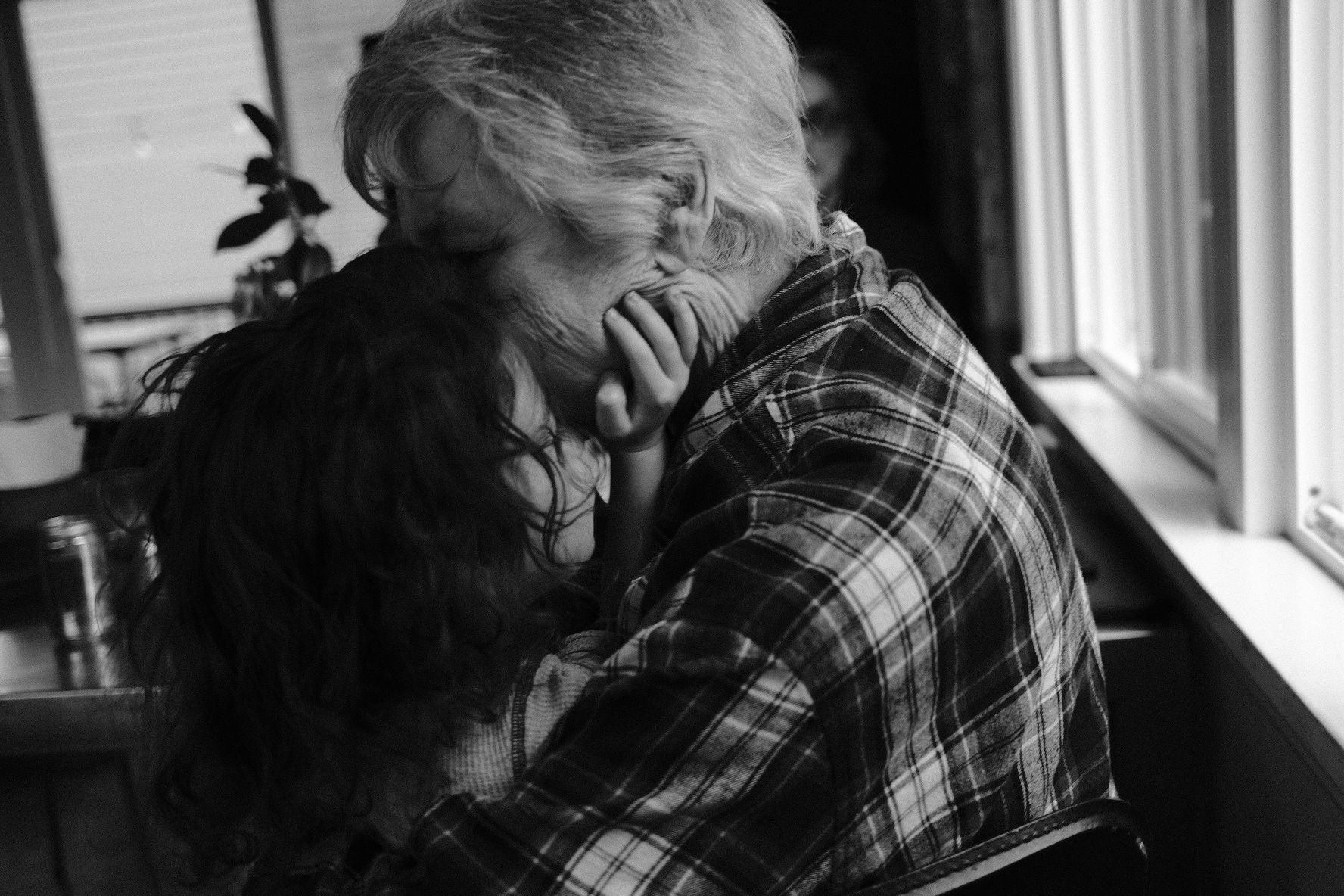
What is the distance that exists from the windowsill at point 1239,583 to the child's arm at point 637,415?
1.77 ft

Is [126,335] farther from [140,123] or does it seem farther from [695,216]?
[695,216]

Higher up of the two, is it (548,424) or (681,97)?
(681,97)

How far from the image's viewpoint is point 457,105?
0.97 m

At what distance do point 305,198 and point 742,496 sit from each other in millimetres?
1205

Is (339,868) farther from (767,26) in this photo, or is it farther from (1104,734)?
(767,26)

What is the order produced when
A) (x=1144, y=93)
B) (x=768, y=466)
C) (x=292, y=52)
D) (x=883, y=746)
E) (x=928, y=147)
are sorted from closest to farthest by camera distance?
(x=883, y=746) < (x=768, y=466) < (x=1144, y=93) < (x=928, y=147) < (x=292, y=52)

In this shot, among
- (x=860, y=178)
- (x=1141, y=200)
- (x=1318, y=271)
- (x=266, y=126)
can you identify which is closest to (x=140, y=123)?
(x=860, y=178)

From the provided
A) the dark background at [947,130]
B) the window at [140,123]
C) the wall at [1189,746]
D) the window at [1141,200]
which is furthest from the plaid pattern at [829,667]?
the window at [140,123]

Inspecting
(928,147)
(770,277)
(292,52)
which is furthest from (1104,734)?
(292,52)

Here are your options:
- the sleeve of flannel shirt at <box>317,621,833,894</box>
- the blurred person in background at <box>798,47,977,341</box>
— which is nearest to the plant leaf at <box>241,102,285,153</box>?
the sleeve of flannel shirt at <box>317,621,833,894</box>

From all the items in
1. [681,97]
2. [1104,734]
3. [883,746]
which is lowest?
[1104,734]

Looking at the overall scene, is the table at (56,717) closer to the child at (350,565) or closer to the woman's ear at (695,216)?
the child at (350,565)

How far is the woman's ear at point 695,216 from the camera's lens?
102 centimetres

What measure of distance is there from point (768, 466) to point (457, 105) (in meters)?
0.35
